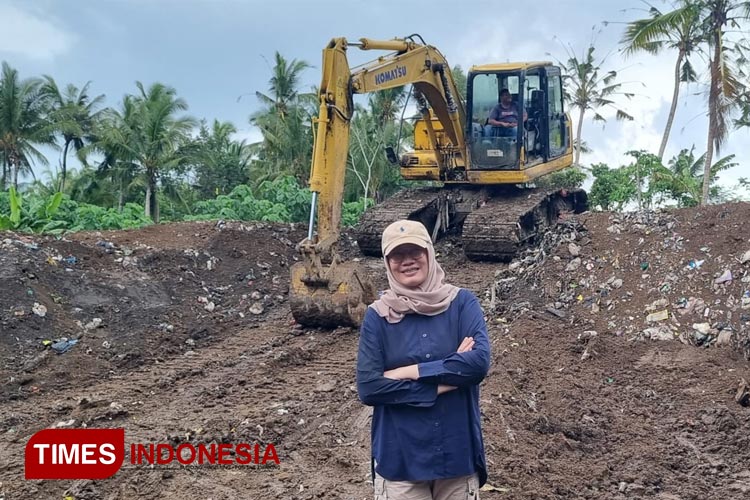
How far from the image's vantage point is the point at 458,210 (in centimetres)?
1277

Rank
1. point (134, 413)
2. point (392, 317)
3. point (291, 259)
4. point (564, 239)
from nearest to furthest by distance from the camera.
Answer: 1. point (392, 317)
2. point (134, 413)
3. point (564, 239)
4. point (291, 259)

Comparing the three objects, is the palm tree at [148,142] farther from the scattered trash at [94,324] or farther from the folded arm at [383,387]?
the folded arm at [383,387]

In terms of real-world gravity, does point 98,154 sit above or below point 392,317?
above

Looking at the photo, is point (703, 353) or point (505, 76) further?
point (505, 76)

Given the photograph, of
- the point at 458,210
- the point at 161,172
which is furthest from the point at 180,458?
the point at 161,172

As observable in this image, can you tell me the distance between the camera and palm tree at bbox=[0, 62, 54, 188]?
105 feet

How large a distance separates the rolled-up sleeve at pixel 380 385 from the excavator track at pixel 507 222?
841 cm

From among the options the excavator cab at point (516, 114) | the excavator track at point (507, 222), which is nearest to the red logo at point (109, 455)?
the excavator track at point (507, 222)

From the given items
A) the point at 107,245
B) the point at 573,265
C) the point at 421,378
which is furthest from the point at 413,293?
the point at 107,245

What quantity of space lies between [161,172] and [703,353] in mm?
26340

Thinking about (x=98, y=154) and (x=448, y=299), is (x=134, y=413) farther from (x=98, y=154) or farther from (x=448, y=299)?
(x=98, y=154)

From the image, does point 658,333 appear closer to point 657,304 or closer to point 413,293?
point 657,304

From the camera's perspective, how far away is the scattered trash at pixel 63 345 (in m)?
7.80

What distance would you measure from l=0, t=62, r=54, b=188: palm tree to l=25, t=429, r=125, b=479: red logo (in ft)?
97.7
